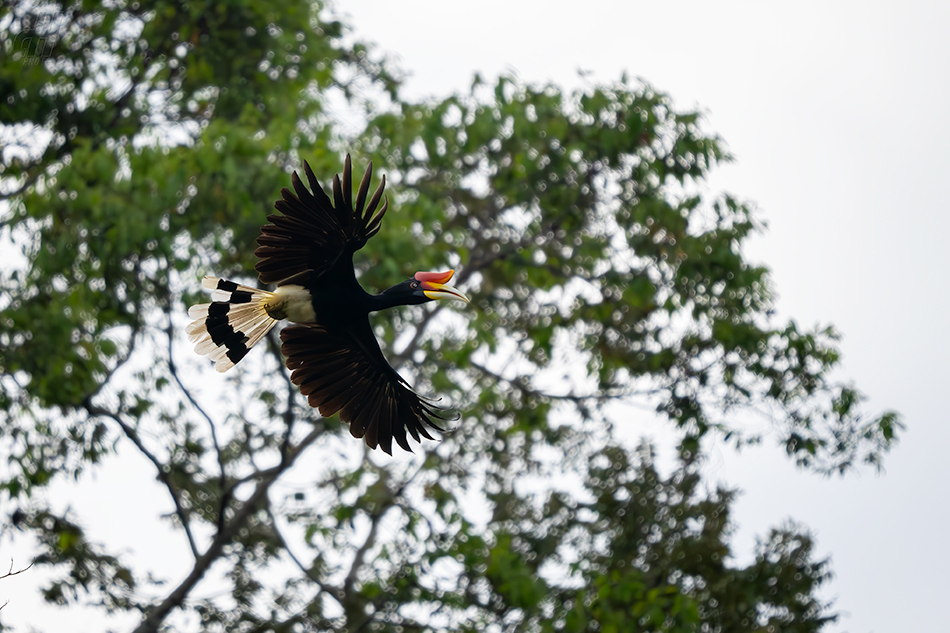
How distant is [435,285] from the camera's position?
4488 millimetres

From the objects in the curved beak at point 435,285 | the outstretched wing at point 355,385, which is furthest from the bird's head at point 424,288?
the outstretched wing at point 355,385

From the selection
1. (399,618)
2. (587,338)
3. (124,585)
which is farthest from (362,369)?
(124,585)

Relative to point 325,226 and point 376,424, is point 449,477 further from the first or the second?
point 325,226

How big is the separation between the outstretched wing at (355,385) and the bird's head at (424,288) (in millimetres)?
357

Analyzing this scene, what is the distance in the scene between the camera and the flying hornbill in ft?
13.8

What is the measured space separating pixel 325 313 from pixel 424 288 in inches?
18.3

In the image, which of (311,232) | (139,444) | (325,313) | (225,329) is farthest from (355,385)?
(139,444)

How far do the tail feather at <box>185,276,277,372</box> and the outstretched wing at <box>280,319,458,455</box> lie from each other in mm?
167

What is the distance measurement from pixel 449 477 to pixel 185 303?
291 centimetres

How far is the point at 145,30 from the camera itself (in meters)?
7.64

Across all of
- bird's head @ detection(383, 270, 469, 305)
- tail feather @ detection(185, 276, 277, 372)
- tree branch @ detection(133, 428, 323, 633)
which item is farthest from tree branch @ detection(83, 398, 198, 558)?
bird's head @ detection(383, 270, 469, 305)

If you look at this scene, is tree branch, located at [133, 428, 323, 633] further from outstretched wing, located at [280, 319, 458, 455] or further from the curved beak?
the curved beak

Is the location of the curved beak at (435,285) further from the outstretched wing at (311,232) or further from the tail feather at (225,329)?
the tail feather at (225,329)

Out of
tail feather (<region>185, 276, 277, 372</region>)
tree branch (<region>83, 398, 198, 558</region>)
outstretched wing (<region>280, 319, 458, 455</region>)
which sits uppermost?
tree branch (<region>83, 398, 198, 558</region>)
